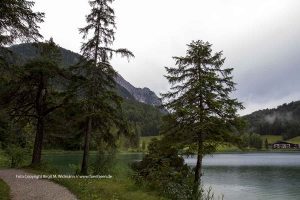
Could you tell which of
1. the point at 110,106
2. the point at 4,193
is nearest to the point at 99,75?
the point at 110,106

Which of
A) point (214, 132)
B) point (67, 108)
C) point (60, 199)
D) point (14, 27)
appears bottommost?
point (60, 199)

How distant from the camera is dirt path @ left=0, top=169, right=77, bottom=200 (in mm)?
15923

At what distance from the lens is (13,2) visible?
51.4 ft

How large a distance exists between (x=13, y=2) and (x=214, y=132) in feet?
52.8

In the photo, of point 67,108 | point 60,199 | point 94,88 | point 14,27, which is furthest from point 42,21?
point 67,108

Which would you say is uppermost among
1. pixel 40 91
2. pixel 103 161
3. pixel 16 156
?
pixel 40 91

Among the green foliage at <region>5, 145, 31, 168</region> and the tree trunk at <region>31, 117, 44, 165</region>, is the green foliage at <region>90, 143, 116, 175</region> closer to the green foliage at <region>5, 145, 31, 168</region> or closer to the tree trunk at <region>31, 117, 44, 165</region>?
the tree trunk at <region>31, 117, 44, 165</region>

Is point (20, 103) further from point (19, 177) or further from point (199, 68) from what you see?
point (199, 68)

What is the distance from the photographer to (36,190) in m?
17.6

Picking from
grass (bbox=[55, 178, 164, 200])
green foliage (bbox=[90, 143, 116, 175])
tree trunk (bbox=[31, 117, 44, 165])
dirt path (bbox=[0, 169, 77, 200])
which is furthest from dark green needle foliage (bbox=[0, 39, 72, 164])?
grass (bbox=[55, 178, 164, 200])

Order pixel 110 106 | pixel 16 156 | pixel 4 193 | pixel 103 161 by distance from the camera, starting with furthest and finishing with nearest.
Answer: pixel 16 156 → pixel 103 161 → pixel 110 106 → pixel 4 193

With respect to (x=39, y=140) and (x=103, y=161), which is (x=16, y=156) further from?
(x=103, y=161)

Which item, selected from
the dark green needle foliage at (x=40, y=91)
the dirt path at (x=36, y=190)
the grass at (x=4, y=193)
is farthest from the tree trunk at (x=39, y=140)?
the grass at (x=4, y=193)

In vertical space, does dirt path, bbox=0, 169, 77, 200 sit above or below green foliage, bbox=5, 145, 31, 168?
below
